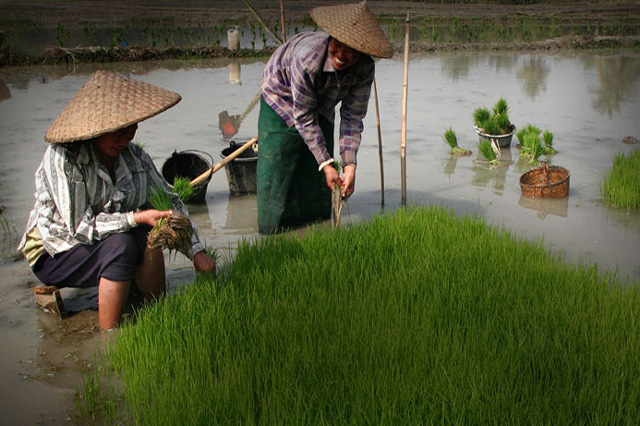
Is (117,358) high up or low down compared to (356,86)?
down

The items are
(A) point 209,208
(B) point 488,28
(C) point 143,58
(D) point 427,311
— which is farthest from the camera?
(B) point 488,28

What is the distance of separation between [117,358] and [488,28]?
1807 centimetres

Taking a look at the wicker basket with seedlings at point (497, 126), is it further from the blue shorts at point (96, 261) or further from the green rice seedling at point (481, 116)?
the blue shorts at point (96, 261)

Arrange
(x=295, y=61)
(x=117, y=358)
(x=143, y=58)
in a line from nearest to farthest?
(x=117, y=358), (x=295, y=61), (x=143, y=58)

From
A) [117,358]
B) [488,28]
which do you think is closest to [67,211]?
[117,358]

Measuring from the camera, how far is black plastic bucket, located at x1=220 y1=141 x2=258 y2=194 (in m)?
4.75

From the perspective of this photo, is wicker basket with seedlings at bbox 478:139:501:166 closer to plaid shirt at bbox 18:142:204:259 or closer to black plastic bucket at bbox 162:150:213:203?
black plastic bucket at bbox 162:150:213:203

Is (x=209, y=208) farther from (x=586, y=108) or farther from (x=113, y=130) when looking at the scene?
(x=586, y=108)

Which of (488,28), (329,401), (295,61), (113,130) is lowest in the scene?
(329,401)

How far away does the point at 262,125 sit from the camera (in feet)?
12.6

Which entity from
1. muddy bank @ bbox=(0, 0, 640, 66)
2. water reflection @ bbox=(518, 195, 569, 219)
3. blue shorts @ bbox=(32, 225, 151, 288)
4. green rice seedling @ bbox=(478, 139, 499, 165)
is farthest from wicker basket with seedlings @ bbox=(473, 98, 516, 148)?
muddy bank @ bbox=(0, 0, 640, 66)

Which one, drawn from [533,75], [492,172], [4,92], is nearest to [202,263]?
[492,172]

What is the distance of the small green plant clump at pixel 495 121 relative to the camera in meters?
5.93

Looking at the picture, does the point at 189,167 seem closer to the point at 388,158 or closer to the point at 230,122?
Result: the point at 388,158
